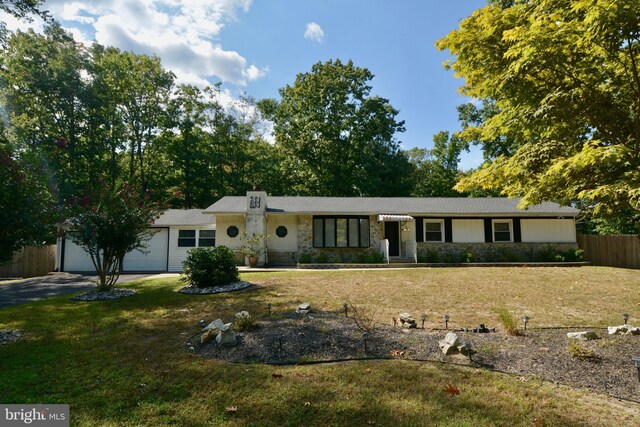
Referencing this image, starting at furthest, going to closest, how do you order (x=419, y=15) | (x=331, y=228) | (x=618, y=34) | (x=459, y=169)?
1. (x=459, y=169)
2. (x=331, y=228)
3. (x=419, y=15)
4. (x=618, y=34)

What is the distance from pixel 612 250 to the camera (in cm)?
1723

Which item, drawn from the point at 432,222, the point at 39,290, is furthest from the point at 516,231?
the point at 39,290

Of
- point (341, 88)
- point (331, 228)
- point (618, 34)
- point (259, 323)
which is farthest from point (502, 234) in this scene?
point (341, 88)

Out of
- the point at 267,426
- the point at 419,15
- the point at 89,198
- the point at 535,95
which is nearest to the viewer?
the point at 267,426

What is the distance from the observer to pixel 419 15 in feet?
37.1

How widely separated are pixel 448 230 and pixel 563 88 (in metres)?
13.5

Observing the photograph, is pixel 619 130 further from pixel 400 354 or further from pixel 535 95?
pixel 400 354

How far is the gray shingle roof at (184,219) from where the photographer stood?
1790 cm

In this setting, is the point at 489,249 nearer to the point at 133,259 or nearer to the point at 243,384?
the point at 243,384

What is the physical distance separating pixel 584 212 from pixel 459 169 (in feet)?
108

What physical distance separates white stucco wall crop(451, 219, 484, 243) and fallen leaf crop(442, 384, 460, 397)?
15499 mm

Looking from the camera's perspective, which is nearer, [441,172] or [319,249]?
[319,249]

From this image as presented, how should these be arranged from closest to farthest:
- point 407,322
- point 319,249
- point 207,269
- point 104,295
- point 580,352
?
point 580,352
point 407,322
point 104,295
point 207,269
point 319,249

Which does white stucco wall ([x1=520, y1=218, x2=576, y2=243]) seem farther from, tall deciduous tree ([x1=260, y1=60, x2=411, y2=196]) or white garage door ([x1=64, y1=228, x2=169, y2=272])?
white garage door ([x1=64, y1=228, x2=169, y2=272])
